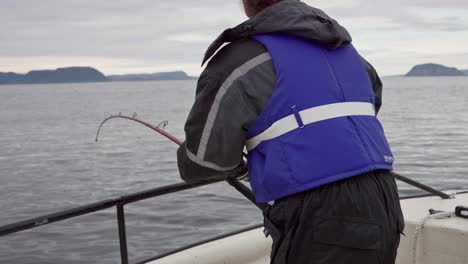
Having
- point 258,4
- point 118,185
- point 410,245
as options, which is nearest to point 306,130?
point 258,4

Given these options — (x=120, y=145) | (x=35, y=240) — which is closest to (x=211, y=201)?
(x=35, y=240)

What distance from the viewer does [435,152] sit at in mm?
24750

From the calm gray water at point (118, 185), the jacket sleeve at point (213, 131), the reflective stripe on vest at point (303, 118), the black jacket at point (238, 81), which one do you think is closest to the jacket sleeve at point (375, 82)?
the black jacket at point (238, 81)

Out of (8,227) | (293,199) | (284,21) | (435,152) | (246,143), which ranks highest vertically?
(284,21)

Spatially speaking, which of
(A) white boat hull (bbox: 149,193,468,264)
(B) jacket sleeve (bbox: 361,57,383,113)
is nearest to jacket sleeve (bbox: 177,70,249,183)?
(B) jacket sleeve (bbox: 361,57,383,113)

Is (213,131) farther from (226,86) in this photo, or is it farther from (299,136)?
(299,136)

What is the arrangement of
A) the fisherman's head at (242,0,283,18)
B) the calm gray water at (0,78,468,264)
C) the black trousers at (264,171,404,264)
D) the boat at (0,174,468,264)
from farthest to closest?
the calm gray water at (0,78,468,264)
the boat at (0,174,468,264)
the fisherman's head at (242,0,283,18)
the black trousers at (264,171,404,264)

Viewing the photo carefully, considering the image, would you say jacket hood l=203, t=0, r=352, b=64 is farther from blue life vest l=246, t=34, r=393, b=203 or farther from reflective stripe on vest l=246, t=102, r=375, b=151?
reflective stripe on vest l=246, t=102, r=375, b=151

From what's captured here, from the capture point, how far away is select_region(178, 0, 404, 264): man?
190 centimetres

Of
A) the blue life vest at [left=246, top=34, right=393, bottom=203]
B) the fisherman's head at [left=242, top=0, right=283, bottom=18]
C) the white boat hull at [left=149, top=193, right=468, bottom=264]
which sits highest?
the fisherman's head at [left=242, top=0, right=283, bottom=18]

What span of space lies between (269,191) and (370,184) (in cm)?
35

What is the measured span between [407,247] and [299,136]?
239 centimetres

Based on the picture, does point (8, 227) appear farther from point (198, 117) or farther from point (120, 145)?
point (120, 145)

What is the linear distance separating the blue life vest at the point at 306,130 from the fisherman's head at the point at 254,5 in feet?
0.59
